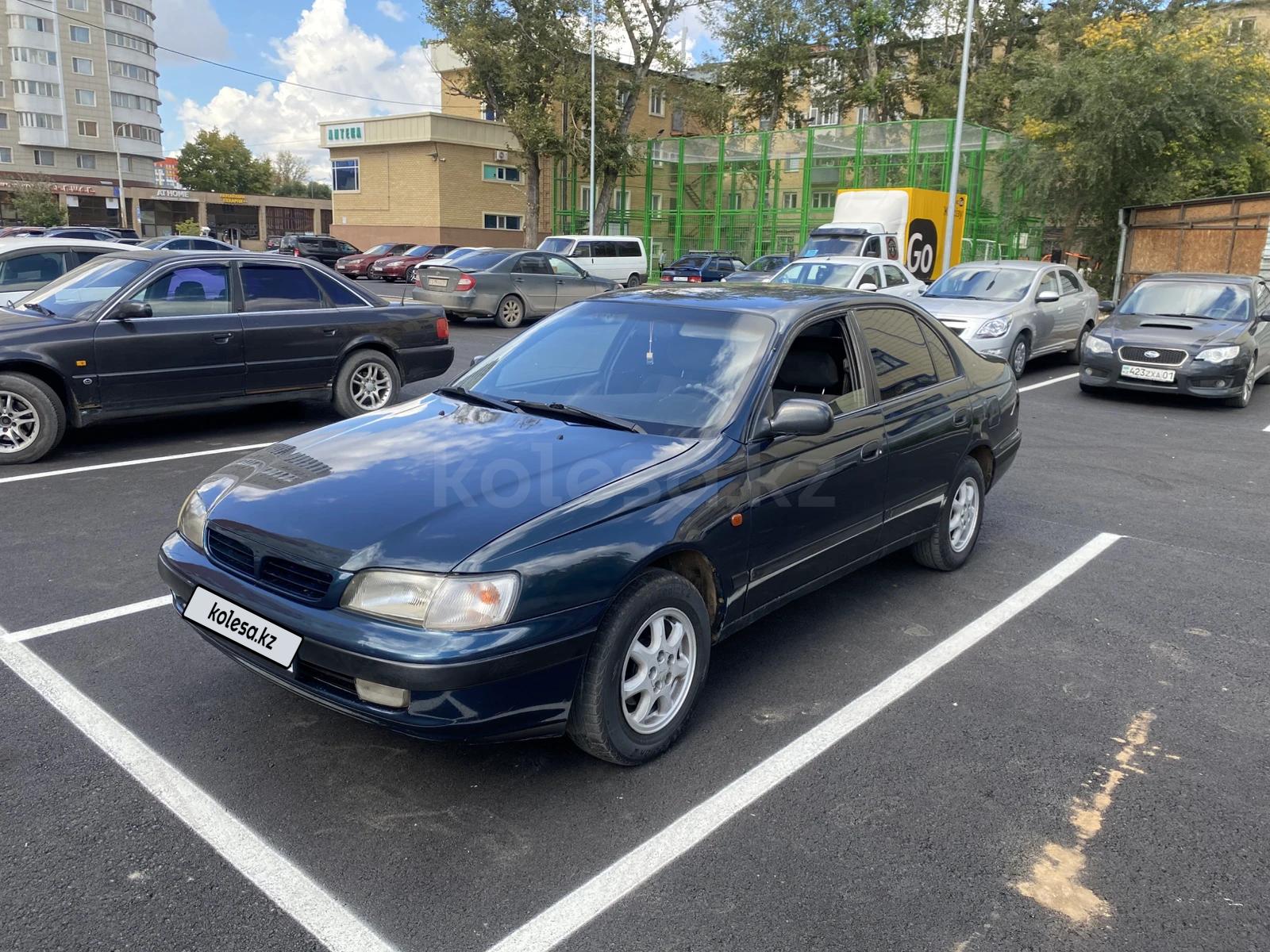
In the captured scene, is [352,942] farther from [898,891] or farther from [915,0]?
[915,0]

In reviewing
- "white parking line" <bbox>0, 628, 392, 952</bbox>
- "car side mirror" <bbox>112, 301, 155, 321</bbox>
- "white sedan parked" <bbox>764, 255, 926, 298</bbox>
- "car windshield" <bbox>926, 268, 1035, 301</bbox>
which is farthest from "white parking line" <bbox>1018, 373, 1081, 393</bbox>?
A: "white parking line" <bbox>0, 628, 392, 952</bbox>

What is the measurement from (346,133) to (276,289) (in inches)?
1659

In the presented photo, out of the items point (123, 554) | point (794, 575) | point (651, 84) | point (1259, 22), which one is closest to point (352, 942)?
point (794, 575)

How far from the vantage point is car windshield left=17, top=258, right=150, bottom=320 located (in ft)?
24.6

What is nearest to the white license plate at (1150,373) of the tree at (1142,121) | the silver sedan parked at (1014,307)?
the silver sedan parked at (1014,307)

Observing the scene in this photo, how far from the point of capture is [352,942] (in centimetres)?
243

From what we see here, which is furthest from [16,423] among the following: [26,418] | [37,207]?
[37,207]

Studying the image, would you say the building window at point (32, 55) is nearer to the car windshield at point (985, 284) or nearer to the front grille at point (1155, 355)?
the car windshield at point (985, 284)

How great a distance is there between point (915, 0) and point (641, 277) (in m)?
22.8

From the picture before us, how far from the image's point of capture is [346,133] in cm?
4625

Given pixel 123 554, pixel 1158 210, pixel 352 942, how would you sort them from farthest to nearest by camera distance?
pixel 1158 210
pixel 123 554
pixel 352 942

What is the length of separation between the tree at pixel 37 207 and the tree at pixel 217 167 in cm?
3714

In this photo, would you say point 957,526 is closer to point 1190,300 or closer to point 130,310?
point 130,310

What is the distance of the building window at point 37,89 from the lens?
7750 centimetres
